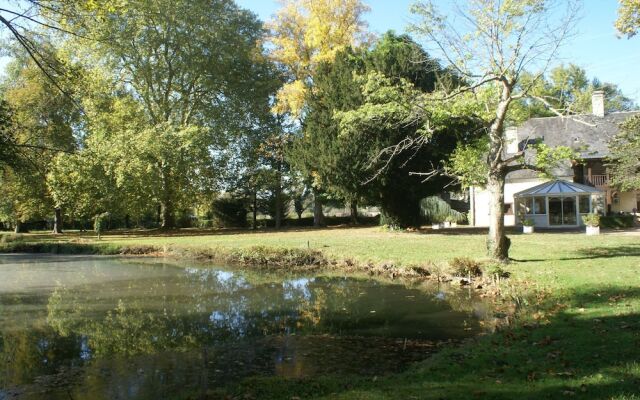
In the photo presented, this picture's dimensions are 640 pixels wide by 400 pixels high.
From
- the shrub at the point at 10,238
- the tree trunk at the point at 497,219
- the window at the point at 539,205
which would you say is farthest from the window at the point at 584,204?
the shrub at the point at 10,238

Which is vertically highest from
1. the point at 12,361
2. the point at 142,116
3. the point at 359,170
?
the point at 142,116

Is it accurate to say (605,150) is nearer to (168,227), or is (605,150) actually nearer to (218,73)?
(218,73)

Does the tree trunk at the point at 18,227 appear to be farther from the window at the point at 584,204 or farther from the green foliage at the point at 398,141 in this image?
the window at the point at 584,204

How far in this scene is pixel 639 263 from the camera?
1375 centimetres

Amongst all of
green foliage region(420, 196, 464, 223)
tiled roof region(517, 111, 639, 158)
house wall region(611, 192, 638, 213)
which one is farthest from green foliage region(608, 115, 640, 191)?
green foliage region(420, 196, 464, 223)

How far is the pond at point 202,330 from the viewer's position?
7285mm

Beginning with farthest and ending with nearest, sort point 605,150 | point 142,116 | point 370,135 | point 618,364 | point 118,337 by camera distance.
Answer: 1. point 142,116
2. point 605,150
3. point 370,135
4. point 118,337
5. point 618,364

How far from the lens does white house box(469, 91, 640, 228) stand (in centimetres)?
3212

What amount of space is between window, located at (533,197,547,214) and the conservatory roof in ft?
4.79

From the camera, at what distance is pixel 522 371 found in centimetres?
617

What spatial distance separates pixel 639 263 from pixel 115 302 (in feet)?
47.9

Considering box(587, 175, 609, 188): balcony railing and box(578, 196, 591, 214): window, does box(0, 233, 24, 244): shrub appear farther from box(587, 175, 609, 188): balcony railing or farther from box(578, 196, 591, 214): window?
box(587, 175, 609, 188): balcony railing

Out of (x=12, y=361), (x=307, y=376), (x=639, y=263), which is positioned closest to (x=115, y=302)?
(x=12, y=361)

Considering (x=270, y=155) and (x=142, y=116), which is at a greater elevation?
(x=142, y=116)
